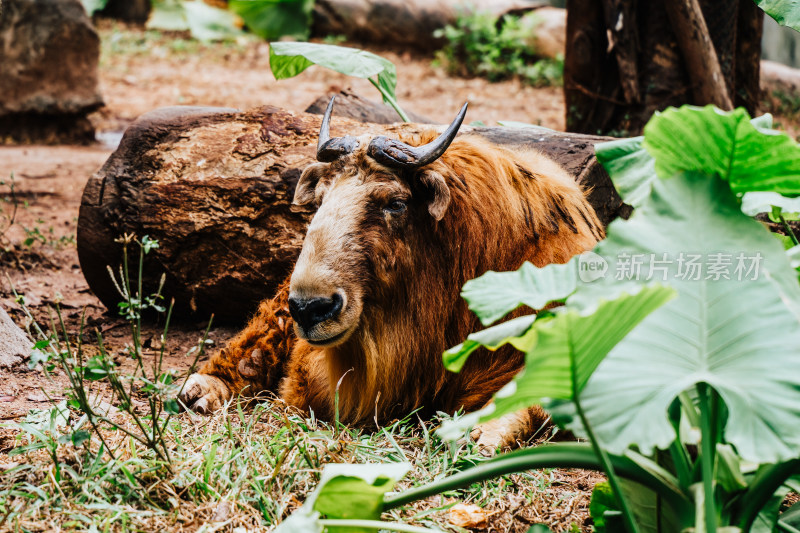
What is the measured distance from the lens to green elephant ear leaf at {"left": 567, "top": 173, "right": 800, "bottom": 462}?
1779 millimetres

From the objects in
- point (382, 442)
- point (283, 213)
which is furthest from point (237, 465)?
point (283, 213)

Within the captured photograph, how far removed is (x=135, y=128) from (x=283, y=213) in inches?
42.2

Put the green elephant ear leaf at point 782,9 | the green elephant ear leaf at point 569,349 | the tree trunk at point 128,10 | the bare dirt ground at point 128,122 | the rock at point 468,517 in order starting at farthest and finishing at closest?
the tree trunk at point 128,10 → the bare dirt ground at point 128,122 → the green elephant ear leaf at point 782,9 → the rock at point 468,517 → the green elephant ear leaf at point 569,349

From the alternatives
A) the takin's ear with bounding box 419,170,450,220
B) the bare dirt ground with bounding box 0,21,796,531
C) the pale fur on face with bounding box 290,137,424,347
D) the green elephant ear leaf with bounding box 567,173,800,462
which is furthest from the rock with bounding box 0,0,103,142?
the green elephant ear leaf with bounding box 567,173,800,462

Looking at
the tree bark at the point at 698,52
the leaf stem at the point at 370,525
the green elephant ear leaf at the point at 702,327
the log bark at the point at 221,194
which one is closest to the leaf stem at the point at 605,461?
the green elephant ear leaf at the point at 702,327

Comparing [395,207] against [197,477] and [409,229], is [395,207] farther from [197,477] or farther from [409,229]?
[197,477]

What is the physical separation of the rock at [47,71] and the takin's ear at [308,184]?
282 inches

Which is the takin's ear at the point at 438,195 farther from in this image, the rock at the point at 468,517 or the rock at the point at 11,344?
the rock at the point at 11,344

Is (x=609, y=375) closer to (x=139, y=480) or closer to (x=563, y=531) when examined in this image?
(x=563, y=531)

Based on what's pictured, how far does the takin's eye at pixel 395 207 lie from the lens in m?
3.18

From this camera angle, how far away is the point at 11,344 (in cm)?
358

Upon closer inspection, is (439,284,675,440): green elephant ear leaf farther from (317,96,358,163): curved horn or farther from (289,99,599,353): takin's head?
(317,96,358,163): curved horn

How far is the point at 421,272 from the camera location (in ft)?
10.8

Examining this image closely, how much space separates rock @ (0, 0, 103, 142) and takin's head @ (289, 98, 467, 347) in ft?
24.3
